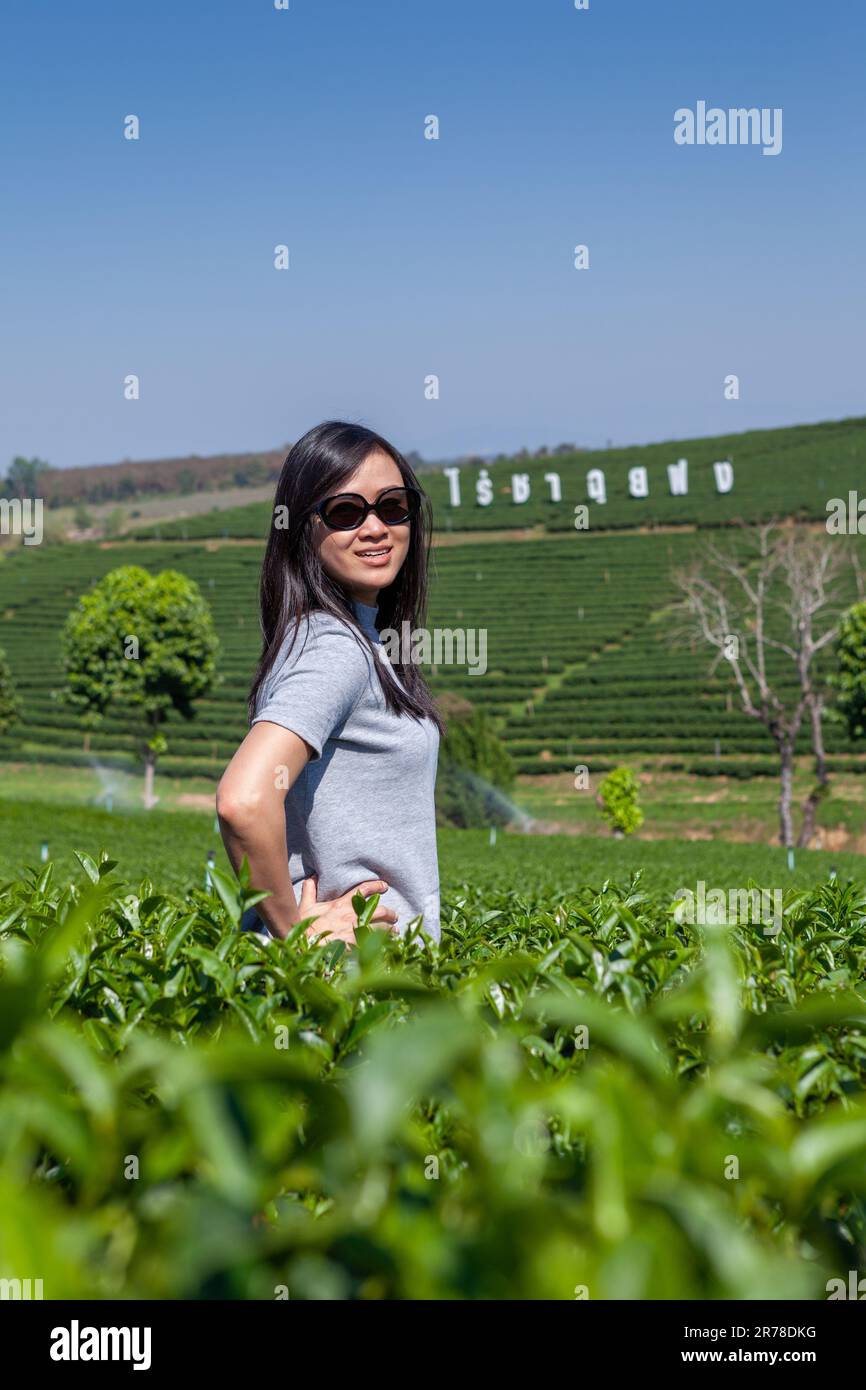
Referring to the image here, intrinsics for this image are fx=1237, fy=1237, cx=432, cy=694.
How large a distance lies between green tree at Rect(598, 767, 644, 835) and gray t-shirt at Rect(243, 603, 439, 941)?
30.5m

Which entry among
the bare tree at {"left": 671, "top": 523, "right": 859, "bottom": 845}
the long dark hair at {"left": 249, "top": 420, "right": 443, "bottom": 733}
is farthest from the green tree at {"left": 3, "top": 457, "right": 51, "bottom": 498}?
the long dark hair at {"left": 249, "top": 420, "right": 443, "bottom": 733}

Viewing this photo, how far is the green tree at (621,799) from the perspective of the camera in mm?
32594

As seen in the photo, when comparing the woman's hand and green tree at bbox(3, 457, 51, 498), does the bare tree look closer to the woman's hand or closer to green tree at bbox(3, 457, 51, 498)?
the woman's hand

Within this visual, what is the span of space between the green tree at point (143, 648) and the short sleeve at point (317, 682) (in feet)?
121

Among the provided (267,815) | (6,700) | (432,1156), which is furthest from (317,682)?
(6,700)

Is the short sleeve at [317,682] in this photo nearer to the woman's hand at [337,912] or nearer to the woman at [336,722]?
the woman at [336,722]

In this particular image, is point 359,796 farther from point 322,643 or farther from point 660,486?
point 660,486

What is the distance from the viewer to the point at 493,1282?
2.49 ft

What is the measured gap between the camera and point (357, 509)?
2.49 metres

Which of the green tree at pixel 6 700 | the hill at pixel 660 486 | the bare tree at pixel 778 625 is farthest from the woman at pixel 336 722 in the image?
the hill at pixel 660 486

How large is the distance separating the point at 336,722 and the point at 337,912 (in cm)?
33

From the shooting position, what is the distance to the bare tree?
30.0 meters
